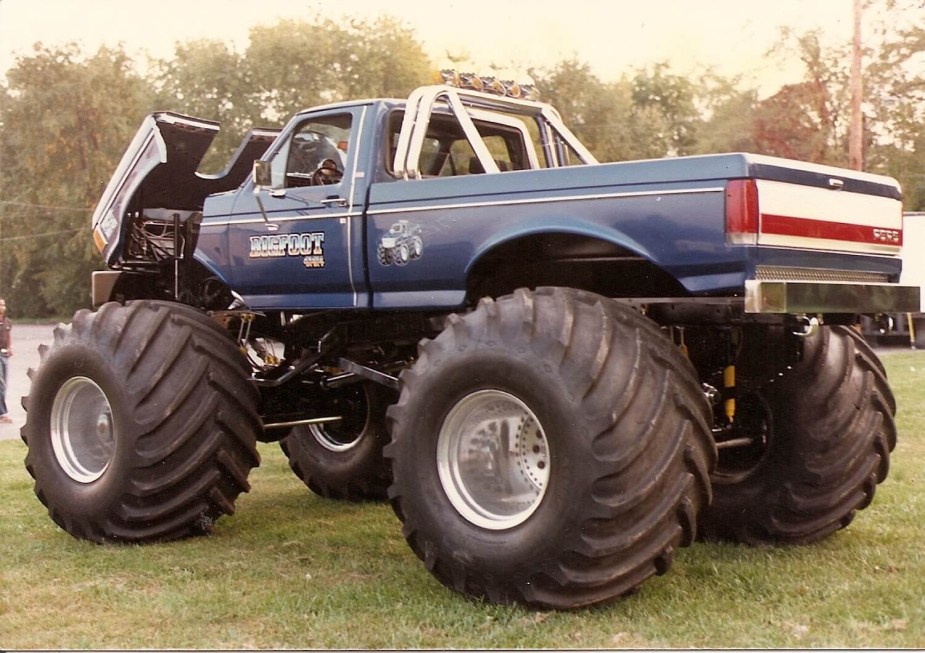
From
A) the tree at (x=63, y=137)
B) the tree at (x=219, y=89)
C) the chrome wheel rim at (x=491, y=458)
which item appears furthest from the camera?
the tree at (x=63, y=137)

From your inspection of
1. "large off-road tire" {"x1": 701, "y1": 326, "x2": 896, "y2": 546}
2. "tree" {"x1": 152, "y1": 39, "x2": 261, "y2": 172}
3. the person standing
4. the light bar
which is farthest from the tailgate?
→ "tree" {"x1": 152, "y1": 39, "x2": 261, "y2": 172}

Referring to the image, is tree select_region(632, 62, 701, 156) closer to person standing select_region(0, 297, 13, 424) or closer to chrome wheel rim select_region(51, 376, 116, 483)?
person standing select_region(0, 297, 13, 424)

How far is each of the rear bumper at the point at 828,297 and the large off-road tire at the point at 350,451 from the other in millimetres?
3686

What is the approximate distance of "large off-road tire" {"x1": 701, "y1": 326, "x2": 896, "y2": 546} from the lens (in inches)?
246

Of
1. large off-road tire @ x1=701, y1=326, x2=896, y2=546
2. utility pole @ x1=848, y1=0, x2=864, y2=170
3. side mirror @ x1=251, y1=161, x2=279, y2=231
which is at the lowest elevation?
large off-road tire @ x1=701, y1=326, x2=896, y2=546

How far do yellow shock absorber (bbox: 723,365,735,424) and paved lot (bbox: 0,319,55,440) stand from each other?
5650 mm

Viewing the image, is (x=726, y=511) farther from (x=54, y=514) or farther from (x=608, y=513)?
(x=54, y=514)

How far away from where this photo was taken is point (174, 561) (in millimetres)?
6273

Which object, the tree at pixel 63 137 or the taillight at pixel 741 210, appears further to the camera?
the tree at pixel 63 137

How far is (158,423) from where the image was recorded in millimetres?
6504

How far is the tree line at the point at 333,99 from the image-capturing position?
1298 inches

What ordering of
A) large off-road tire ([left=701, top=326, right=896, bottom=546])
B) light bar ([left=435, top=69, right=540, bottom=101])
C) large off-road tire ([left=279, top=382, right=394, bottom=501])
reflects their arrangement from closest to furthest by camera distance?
large off-road tire ([left=701, top=326, right=896, bottom=546]), light bar ([left=435, top=69, right=540, bottom=101]), large off-road tire ([left=279, top=382, right=394, bottom=501])

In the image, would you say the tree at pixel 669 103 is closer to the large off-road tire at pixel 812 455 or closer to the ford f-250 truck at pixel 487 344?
the ford f-250 truck at pixel 487 344

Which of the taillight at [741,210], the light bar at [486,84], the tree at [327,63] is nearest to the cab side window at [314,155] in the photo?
the light bar at [486,84]
